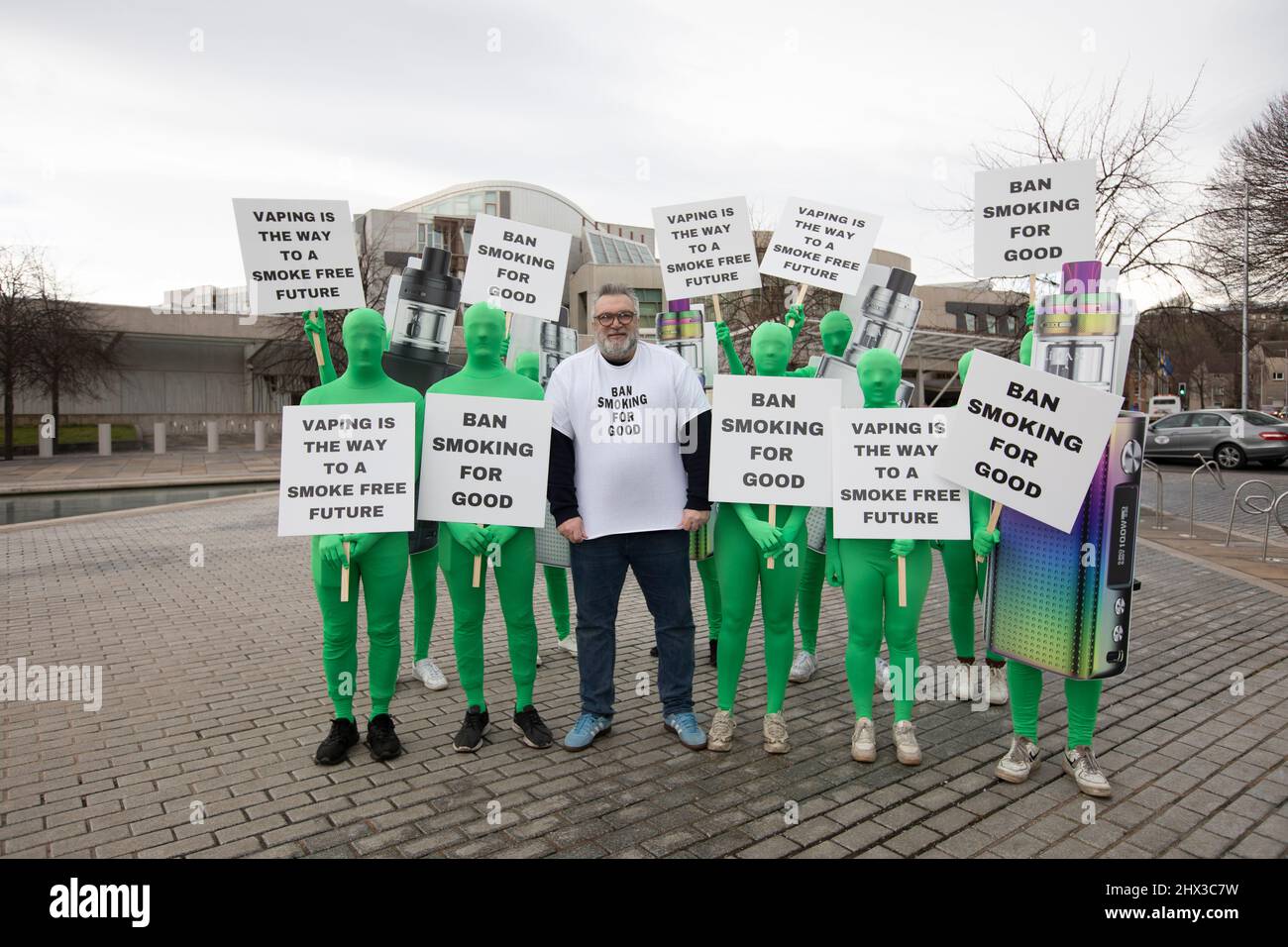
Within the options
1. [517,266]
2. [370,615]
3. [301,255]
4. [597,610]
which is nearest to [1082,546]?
[597,610]

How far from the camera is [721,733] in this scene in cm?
451

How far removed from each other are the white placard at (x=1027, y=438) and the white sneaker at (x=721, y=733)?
5.29 feet

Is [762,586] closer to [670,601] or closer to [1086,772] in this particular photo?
[670,601]

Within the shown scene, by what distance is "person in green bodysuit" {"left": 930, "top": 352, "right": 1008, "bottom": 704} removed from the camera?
499 cm

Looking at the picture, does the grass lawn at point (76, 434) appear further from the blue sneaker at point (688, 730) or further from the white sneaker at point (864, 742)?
the white sneaker at point (864, 742)

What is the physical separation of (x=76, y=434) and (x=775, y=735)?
1516 inches

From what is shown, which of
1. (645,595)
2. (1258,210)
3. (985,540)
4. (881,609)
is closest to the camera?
(985,540)

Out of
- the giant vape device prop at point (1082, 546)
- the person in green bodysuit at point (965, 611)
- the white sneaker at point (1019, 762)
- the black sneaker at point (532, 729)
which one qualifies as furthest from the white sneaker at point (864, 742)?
the black sneaker at point (532, 729)

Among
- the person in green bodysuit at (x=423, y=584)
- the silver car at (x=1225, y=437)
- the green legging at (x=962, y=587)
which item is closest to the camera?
the green legging at (x=962, y=587)

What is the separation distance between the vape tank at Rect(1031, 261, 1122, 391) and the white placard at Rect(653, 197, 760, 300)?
207cm

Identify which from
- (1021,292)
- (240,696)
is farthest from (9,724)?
(1021,292)

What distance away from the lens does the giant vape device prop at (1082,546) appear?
3803 mm

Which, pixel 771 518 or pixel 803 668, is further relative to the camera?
pixel 803 668
